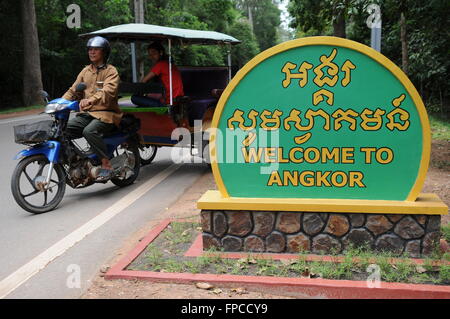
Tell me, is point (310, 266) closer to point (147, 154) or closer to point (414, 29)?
point (147, 154)

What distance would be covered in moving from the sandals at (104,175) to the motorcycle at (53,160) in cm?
3

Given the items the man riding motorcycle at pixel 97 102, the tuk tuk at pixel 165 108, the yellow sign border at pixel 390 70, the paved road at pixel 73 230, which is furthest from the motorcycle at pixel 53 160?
the yellow sign border at pixel 390 70

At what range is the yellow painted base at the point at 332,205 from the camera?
152 inches

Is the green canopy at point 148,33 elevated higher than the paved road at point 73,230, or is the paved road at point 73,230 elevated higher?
the green canopy at point 148,33

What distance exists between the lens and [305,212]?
4.04m

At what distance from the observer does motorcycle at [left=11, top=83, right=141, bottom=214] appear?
5.54 meters

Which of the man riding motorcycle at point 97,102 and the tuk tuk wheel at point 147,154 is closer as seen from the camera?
the man riding motorcycle at point 97,102

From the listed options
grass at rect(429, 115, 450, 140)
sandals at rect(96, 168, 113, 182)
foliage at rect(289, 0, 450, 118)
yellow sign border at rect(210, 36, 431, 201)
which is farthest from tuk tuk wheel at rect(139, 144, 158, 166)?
grass at rect(429, 115, 450, 140)

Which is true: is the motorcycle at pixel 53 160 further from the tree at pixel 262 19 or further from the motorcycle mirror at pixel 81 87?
the tree at pixel 262 19

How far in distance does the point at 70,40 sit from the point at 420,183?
93.9 feet

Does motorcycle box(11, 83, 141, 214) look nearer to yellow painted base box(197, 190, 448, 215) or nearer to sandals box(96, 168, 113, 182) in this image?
sandals box(96, 168, 113, 182)

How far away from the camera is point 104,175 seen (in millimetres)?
6359

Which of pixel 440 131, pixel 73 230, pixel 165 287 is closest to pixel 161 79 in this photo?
pixel 73 230

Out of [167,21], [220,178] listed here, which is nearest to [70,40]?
[167,21]
